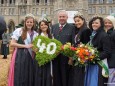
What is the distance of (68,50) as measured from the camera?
6641 mm

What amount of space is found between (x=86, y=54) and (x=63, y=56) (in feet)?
3.00

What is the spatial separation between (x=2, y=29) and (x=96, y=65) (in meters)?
3.65

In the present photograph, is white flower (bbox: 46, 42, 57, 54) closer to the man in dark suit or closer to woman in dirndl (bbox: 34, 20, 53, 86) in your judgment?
woman in dirndl (bbox: 34, 20, 53, 86)

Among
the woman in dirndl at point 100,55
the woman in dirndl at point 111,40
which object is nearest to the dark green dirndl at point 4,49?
the woman in dirndl at point 100,55

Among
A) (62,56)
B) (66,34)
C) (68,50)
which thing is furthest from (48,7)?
(68,50)

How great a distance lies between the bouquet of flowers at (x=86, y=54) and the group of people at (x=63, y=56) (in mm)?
117

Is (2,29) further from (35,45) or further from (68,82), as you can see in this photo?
(68,82)

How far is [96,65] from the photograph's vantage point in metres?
6.54

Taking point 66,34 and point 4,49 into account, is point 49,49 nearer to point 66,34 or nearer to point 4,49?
point 66,34

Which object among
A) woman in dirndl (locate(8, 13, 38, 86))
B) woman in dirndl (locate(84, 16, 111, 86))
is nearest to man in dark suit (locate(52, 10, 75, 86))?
woman in dirndl (locate(8, 13, 38, 86))

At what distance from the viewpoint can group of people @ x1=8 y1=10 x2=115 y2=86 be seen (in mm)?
6473

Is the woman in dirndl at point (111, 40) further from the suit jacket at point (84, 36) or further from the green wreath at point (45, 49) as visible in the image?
the green wreath at point (45, 49)

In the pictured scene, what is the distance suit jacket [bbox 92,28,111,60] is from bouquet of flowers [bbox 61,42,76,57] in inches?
18.1

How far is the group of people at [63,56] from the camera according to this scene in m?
6.47
